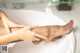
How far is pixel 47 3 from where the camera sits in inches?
65.6

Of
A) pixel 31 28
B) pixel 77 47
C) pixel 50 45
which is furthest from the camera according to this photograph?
pixel 50 45

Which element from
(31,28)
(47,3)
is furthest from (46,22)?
(31,28)

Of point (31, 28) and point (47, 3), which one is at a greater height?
point (47, 3)

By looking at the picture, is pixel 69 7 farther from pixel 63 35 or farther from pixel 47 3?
pixel 63 35

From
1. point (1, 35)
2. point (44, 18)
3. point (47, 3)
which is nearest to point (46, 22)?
point (44, 18)

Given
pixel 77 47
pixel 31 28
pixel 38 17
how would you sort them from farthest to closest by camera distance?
1. pixel 38 17
2. pixel 31 28
3. pixel 77 47

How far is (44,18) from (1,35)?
416 millimetres

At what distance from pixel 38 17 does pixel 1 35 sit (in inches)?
15.3

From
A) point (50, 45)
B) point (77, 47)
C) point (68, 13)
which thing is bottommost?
point (50, 45)

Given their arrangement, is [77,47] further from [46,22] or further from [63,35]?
[46,22]

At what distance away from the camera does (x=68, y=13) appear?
154 centimetres

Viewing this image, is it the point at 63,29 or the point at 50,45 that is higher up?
the point at 63,29

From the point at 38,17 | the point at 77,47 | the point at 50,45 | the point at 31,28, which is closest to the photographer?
the point at 77,47

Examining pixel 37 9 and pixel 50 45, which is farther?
pixel 37 9
